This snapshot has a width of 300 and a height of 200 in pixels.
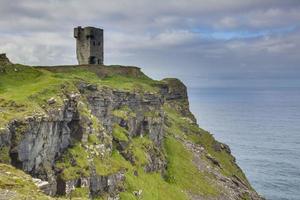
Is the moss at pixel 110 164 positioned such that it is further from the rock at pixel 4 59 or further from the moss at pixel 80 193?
the rock at pixel 4 59

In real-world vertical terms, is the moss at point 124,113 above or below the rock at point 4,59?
below

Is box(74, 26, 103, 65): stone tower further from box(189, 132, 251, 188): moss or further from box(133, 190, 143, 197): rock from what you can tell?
box(133, 190, 143, 197): rock

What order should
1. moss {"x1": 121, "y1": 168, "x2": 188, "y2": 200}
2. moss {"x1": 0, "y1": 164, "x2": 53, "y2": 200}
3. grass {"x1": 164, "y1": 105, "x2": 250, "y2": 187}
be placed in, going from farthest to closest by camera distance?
grass {"x1": 164, "y1": 105, "x2": 250, "y2": 187}, moss {"x1": 121, "y1": 168, "x2": 188, "y2": 200}, moss {"x1": 0, "y1": 164, "x2": 53, "y2": 200}

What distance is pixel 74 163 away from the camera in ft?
228

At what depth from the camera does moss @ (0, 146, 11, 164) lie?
5191 cm

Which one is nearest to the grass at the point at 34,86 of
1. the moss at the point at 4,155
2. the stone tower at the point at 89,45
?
the moss at the point at 4,155

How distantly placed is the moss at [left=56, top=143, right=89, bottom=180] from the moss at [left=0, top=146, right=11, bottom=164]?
14.4 m

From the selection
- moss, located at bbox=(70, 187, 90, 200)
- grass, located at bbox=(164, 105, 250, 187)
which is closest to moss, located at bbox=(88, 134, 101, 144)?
moss, located at bbox=(70, 187, 90, 200)

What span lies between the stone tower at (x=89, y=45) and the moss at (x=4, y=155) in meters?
67.6

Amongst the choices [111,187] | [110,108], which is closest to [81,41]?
[110,108]

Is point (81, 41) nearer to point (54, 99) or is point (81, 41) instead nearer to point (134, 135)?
point (134, 135)

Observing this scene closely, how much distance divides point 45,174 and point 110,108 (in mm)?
30164

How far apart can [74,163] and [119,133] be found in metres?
23.3

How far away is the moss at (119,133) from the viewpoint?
298 feet
